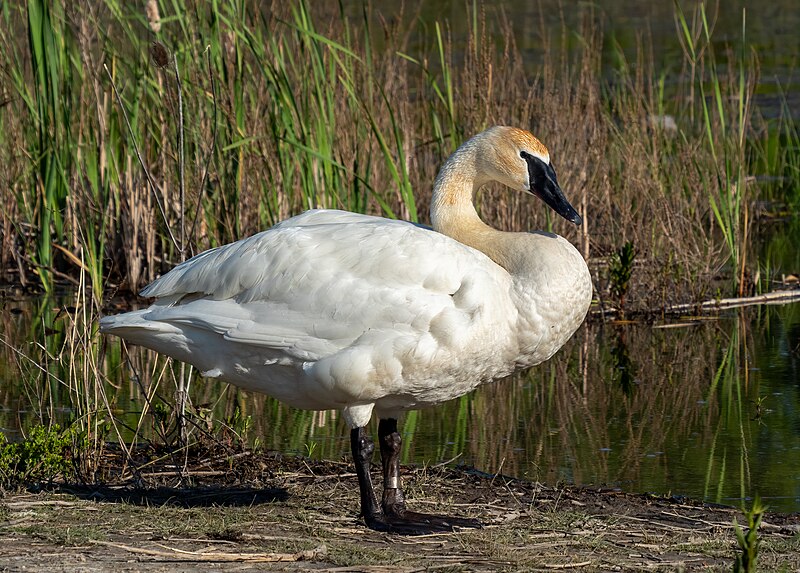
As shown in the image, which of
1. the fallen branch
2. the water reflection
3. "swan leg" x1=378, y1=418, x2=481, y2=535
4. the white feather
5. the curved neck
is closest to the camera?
the fallen branch

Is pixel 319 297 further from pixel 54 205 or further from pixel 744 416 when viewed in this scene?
pixel 54 205

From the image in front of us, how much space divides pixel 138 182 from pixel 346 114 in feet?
5.31

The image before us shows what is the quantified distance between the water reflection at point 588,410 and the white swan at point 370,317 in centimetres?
70

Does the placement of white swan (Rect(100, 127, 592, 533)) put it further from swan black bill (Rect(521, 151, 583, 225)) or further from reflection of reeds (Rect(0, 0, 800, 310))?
reflection of reeds (Rect(0, 0, 800, 310))

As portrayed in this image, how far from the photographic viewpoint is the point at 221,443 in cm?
614

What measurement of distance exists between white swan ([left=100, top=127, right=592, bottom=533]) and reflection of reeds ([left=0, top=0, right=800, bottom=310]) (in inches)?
105

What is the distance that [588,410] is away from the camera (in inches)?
286

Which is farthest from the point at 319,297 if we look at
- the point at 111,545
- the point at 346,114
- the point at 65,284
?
the point at 65,284

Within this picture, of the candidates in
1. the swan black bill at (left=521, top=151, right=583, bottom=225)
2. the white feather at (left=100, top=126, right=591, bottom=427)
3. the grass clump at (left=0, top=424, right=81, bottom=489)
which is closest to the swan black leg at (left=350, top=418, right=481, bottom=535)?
the white feather at (left=100, top=126, right=591, bottom=427)

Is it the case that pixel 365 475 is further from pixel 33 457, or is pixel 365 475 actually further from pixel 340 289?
pixel 33 457

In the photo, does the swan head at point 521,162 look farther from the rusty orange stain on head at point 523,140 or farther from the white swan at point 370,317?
the white swan at point 370,317

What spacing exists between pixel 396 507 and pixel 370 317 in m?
0.85

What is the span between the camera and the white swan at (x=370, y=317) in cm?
499

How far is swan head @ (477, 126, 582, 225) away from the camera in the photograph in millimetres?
5703
